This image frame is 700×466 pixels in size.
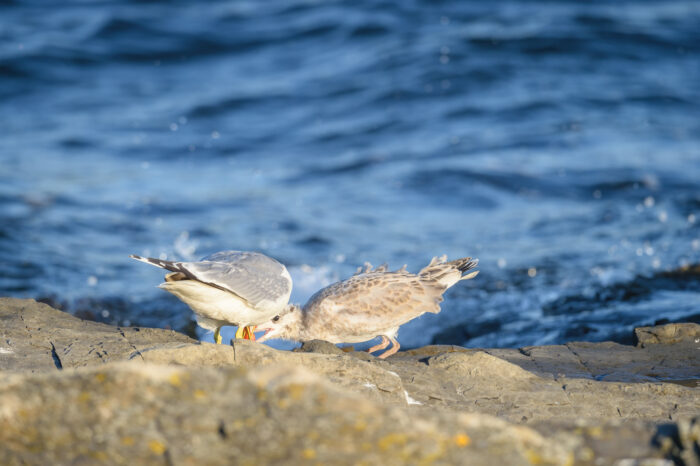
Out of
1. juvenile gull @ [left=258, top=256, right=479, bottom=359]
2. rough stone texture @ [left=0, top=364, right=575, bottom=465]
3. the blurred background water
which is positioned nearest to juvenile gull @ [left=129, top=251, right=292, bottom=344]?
juvenile gull @ [left=258, top=256, right=479, bottom=359]

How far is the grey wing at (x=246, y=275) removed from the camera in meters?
4.81

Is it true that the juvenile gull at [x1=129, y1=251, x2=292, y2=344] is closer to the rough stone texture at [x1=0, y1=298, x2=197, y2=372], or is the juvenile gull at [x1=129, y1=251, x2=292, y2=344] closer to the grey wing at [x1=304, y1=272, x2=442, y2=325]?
the rough stone texture at [x1=0, y1=298, x2=197, y2=372]

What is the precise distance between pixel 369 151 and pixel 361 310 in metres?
9.77

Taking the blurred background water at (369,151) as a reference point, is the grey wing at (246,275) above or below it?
above

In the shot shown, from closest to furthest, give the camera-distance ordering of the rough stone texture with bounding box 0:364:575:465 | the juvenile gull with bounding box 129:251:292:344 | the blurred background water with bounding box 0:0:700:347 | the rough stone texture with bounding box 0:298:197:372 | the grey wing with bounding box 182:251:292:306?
1. the rough stone texture with bounding box 0:364:575:465
2. the rough stone texture with bounding box 0:298:197:372
3. the juvenile gull with bounding box 129:251:292:344
4. the grey wing with bounding box 182:251:292:306
5. the blurred background water with bounding box 0:0:700:347

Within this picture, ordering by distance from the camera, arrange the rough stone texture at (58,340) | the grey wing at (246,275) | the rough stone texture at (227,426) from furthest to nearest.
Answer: the grey wing at (246,275) → the rough stone texture at (58,340) → the rough stone texture at (227,426)

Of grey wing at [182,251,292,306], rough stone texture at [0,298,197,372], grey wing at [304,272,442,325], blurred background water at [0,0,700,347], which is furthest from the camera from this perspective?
blurred background water at [0,0,700,347]

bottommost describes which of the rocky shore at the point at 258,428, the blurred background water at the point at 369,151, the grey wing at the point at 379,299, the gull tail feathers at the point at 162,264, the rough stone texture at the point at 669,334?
the blurred background water at the point at 369,151

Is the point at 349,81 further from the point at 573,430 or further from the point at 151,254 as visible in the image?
the point at 573,430

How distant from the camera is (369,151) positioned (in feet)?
50.4

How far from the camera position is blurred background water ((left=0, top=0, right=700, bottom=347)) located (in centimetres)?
959

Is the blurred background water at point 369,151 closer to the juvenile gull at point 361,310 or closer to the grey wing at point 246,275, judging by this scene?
the juvenile gull at point 361,310

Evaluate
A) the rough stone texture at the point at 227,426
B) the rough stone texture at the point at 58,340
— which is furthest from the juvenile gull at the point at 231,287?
the rough stone texture at the point at 227,426

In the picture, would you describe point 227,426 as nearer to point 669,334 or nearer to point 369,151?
point 669,334
